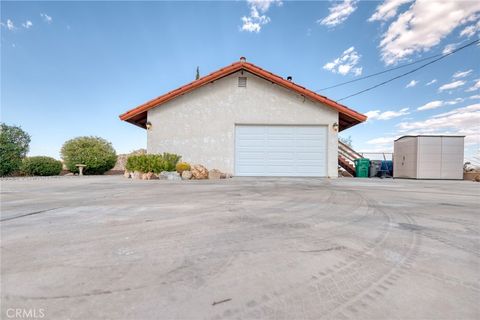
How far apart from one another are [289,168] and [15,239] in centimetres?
938

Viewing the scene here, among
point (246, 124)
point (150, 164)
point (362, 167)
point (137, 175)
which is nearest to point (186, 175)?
point (150, 164)

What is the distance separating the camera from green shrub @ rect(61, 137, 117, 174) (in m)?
11.8

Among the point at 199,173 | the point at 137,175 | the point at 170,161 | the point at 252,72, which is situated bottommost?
the point at 137,175

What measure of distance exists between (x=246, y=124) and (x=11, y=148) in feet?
41.3

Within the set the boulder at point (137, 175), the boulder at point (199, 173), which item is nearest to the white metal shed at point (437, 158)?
the boulder at point (199, 173)

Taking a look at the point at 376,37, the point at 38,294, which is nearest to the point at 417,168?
the point at 376,37

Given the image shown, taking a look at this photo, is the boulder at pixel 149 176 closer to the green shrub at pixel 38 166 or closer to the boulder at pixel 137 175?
the boulder at pixel 137 175

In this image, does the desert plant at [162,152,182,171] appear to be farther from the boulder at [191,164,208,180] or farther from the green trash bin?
the green trash bin

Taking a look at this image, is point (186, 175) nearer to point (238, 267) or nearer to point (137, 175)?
point (137, 175)

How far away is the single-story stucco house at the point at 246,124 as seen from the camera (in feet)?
33.0

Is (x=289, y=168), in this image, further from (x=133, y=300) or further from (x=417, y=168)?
(x=133, y=300)

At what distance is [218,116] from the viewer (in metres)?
10.3

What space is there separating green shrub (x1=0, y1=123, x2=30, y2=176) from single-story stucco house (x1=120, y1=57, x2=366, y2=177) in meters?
6.44

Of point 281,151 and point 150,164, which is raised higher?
point 281,151
